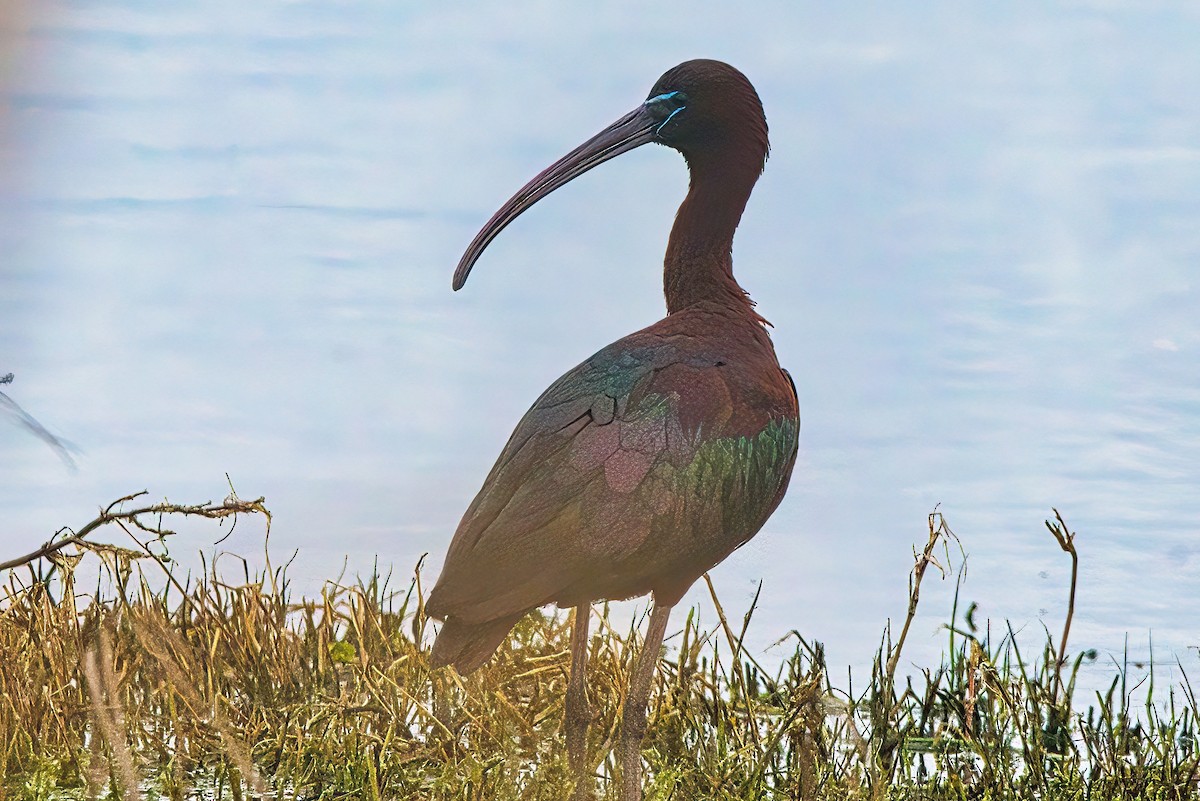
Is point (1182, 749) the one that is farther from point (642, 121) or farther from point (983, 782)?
point (642, 121)

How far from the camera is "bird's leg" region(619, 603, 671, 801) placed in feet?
15.7

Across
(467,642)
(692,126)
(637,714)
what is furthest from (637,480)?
(692,126)

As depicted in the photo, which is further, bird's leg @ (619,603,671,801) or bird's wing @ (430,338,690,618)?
bird's leg @ (619,603,671,801)

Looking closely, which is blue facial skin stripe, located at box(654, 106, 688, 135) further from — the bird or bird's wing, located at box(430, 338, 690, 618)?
bird's wing, located at box(430, 338, 690, 618)

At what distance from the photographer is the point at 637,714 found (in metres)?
4.88

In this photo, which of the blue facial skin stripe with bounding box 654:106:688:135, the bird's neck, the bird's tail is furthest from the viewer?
the blue facial skin stripe with bounding box 654:106:688:135

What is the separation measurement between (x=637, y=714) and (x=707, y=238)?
1.68 m

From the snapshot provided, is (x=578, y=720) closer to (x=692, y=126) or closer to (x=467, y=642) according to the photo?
(x=467, y=642)

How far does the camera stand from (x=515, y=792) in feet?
15.5

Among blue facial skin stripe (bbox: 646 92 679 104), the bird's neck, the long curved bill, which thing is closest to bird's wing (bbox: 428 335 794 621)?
the bird's neck

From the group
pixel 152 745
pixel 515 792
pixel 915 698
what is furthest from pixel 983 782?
pixel 152 745

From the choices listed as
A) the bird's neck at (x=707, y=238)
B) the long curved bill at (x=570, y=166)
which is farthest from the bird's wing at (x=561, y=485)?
the long curved bill at (x=570, y=166)

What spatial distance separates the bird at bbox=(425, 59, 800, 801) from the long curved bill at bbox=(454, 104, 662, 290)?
29cm

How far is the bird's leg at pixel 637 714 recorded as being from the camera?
4.80 metres
